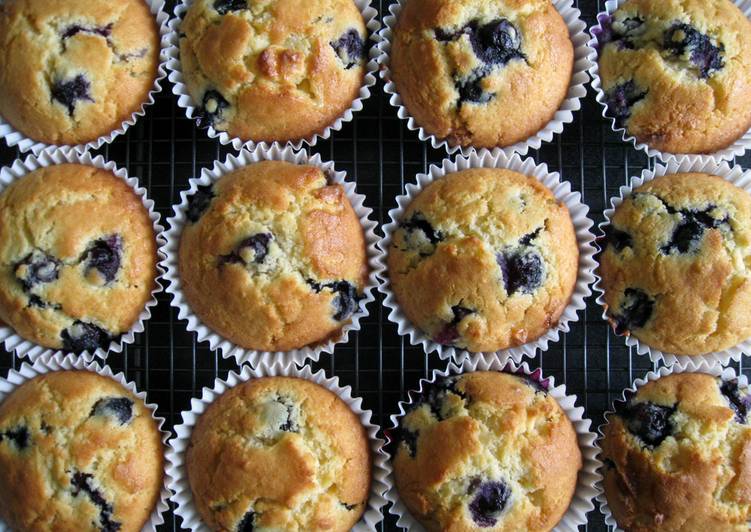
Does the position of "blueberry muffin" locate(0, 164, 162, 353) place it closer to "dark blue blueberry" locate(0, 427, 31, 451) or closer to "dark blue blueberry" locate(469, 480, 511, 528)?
"dark blue blueberry" locate(0, 427, 31, 451)

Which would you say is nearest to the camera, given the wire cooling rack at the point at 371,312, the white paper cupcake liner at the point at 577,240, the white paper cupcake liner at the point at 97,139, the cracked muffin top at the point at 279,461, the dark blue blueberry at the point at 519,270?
the cracked muffin top at the point at 279,461

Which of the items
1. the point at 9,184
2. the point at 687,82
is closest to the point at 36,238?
the point at 9,184

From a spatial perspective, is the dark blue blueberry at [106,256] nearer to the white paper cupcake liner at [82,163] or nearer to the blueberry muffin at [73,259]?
the blueberry muffin at [73,259]

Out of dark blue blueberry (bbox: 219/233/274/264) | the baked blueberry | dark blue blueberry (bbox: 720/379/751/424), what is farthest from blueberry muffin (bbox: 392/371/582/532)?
the baked blueberry

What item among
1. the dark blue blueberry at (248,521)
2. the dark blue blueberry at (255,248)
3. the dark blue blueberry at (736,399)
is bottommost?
the dark blue blueberry at (248,521)

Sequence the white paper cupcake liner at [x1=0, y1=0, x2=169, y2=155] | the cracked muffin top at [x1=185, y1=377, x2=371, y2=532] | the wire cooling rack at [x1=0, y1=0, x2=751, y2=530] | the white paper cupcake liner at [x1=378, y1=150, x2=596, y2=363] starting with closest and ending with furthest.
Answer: the cracked muffin top at [x1=185, y1=377, x2=371, y2=532], the white paper cupcake liner at [x1=378, y1=150, x2=596, y2=363], the white paper cupcake liner at [x1=0, y1=0, x2=169, y2=155], the wire cooling rack at [x1=0, y1=0, x2=751, y2=530]

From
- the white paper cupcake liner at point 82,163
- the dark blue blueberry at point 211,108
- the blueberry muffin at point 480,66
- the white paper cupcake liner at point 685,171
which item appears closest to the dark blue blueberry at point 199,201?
the white paper cupcake liner at point 82,163

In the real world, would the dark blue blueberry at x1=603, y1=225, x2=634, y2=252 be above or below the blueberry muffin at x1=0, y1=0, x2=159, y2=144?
below
